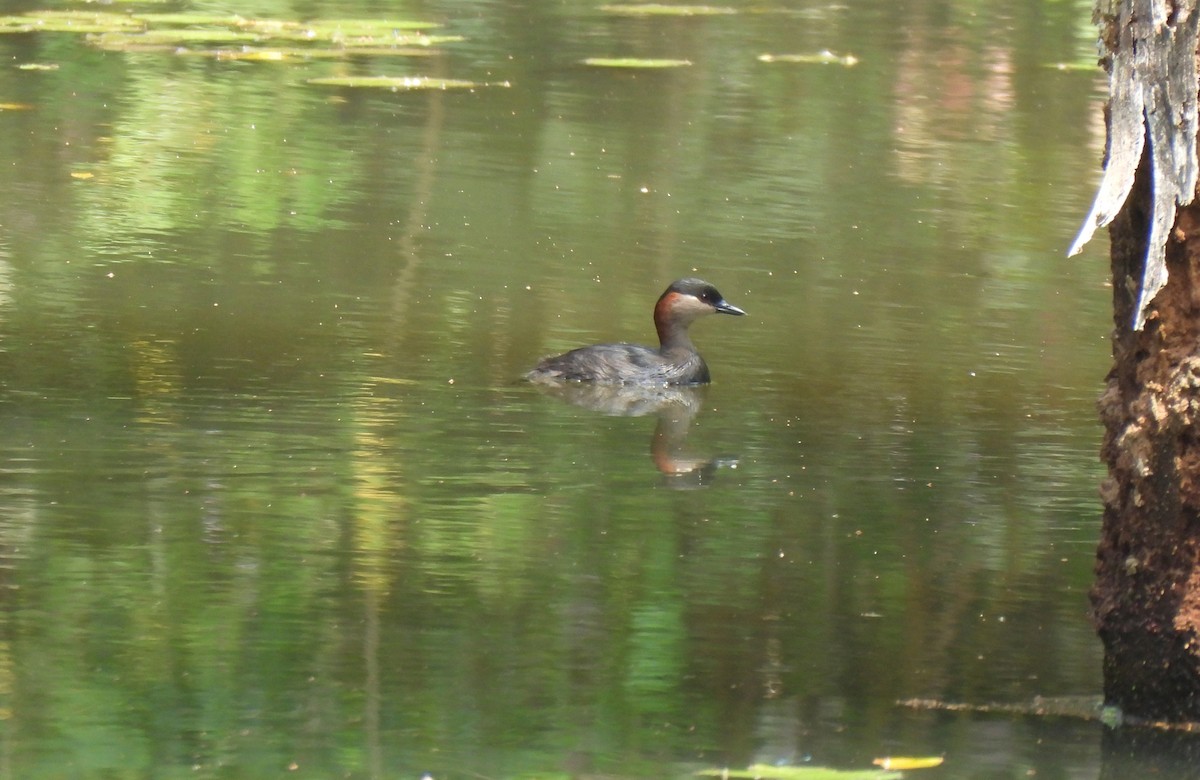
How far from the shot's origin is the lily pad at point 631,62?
20594 mm

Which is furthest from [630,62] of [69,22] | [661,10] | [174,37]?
[69,22]

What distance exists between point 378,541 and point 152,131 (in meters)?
9.54

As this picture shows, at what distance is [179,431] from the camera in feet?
30.0

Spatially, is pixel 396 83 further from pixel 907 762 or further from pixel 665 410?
pixel 907 762

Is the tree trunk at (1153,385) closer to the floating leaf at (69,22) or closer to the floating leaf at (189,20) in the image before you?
the floating leaf at (69,22)

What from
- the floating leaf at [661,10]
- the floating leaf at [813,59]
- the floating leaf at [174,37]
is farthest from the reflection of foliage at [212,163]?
the floating leaf at [661,10]

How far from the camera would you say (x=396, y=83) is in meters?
19.0

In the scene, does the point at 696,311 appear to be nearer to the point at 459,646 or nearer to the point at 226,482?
the point at 226,482

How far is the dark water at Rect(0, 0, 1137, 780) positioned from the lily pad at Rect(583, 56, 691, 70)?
6.95 feet

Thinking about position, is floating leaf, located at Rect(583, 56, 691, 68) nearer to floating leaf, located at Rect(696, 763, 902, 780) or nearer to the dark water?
the dark water

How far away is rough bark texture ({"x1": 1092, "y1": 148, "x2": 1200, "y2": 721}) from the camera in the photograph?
603 cm

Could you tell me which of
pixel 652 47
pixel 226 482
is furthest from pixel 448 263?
pixel 652 47

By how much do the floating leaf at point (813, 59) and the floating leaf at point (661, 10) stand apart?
118 inches

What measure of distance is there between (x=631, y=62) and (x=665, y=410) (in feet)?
35.0
